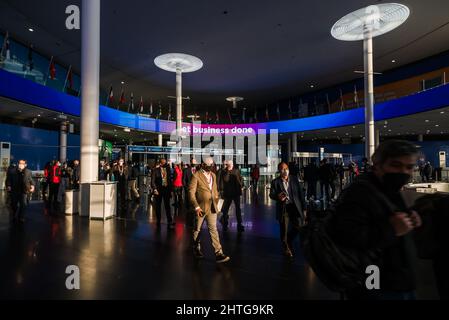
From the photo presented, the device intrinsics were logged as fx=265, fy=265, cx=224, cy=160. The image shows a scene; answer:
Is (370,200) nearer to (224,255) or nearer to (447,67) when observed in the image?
(224,255)

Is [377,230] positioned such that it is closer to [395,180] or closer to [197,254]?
[395,180]

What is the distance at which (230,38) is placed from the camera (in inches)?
586

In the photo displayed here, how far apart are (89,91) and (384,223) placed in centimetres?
898

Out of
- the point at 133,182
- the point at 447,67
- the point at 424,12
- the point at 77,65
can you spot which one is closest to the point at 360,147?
the point at 447,67

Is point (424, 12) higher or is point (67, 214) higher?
point (424, 12)

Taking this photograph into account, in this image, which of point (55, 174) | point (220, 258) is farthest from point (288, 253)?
point (55, 174)

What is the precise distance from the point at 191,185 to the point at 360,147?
29074mm

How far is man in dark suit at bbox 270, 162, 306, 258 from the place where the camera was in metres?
4.69

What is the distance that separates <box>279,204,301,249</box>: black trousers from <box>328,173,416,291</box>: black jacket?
332 cm

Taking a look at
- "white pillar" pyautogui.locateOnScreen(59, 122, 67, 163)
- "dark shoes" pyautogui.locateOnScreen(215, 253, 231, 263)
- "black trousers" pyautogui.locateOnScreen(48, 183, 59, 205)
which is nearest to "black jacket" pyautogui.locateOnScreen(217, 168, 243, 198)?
"dark shoes" pyautogui.locateOnScreen(215, 253, 231, 263)

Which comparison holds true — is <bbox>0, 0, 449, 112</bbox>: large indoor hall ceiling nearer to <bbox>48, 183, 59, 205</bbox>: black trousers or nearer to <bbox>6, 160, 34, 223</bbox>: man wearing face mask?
<bbox>48, 183, 59, 205</bbox>: black trousers

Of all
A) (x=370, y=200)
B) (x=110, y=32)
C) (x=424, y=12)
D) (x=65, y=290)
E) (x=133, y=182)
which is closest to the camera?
(x=370, y=200)

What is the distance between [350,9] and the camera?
12133mm

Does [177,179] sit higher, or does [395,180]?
[395,180]
